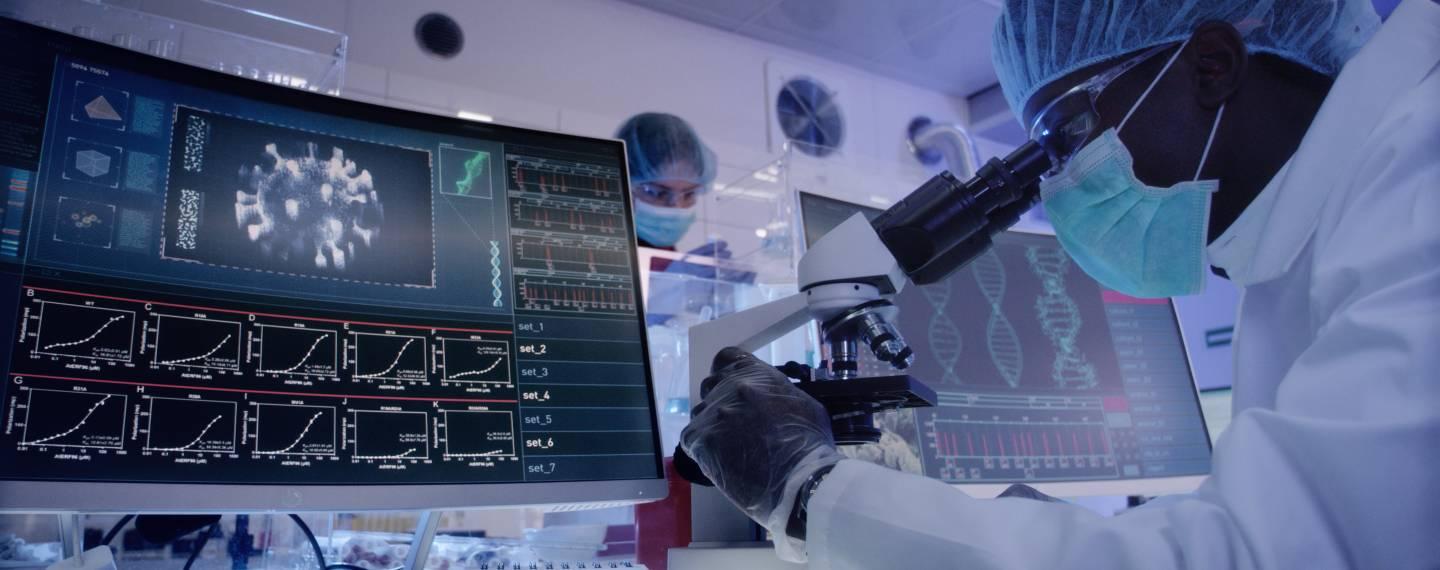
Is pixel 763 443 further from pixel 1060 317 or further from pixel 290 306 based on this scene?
pixel 1060 317

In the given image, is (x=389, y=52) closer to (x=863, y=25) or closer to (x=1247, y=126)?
(x=863, y=25)

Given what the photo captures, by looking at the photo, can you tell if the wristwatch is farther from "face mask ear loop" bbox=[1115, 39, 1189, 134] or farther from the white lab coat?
"face mask ear loop" bbox=[1115, 39, 1189, 134]

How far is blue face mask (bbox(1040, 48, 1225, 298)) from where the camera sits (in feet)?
3.75

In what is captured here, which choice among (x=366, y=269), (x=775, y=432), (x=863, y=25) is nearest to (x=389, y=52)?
(x=863, y=25)

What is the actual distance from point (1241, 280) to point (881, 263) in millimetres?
510

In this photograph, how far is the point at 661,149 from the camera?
3.59 meters

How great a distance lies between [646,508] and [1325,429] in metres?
0.73

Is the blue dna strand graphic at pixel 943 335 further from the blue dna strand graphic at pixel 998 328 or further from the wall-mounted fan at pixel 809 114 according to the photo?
the wall-mounted fan at pixel 809 114

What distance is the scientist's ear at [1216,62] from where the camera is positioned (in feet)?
3.59

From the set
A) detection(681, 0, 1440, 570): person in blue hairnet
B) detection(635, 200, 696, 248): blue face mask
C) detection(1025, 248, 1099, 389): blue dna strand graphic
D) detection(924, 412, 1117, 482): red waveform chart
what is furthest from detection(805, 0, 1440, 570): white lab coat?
detection(635, 200, 696, 248): blue face mask

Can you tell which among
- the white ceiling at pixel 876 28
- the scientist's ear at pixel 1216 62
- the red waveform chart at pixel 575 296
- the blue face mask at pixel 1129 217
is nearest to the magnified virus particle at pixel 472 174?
the red waveform chart at pixel 575 296

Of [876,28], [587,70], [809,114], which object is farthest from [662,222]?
[876,28]

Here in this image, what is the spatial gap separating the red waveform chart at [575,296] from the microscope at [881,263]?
20cm

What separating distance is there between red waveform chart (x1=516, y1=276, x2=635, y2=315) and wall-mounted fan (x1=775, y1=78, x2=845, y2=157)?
13.4 ft
